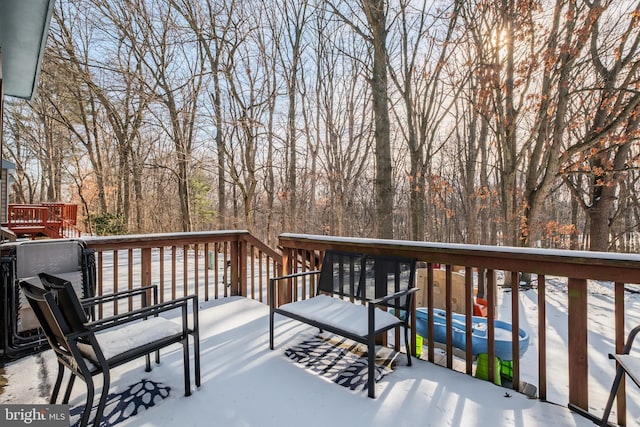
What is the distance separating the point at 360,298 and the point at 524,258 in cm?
132

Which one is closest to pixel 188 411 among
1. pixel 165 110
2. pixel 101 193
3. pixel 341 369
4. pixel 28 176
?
pixel 341 369

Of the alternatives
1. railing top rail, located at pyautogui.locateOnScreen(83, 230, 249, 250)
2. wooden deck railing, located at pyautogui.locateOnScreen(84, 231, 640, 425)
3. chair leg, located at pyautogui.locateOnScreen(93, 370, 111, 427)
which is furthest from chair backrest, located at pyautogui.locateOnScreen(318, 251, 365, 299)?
chair leg, located at pyautogui.locateOnScreen(93, 370, 111, 427)

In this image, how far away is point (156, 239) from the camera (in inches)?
140

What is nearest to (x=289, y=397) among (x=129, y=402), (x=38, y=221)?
(x=129, y=402)

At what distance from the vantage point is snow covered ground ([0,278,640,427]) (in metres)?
1.88

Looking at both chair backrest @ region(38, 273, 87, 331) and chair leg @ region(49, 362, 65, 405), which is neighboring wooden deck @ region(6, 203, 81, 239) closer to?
chair leg @ region(49, 362, 65, 405)

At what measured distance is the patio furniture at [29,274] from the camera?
2.45 m

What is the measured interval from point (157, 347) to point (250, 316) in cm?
180

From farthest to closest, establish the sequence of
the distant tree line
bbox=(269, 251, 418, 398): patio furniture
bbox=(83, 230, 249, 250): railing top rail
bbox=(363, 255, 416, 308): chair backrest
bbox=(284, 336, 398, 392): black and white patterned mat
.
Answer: the distant tree line → bbox=(83, 230, 249, 250): railing top rail → bbox=(363, 255, 416, 308): chair backrest → bbox=(284, 336, 398, 392): black and white patterned mat → bbox=(269, 251, 418, 398): patio furniture

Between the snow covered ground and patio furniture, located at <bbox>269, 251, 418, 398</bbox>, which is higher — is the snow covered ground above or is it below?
below

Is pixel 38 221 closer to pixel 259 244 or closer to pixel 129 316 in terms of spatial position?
pixel 259 244

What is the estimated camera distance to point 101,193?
A: 42.0 ft

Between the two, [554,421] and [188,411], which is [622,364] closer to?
[554,421]

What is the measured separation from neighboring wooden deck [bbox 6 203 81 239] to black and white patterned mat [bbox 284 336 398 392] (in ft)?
31.1
